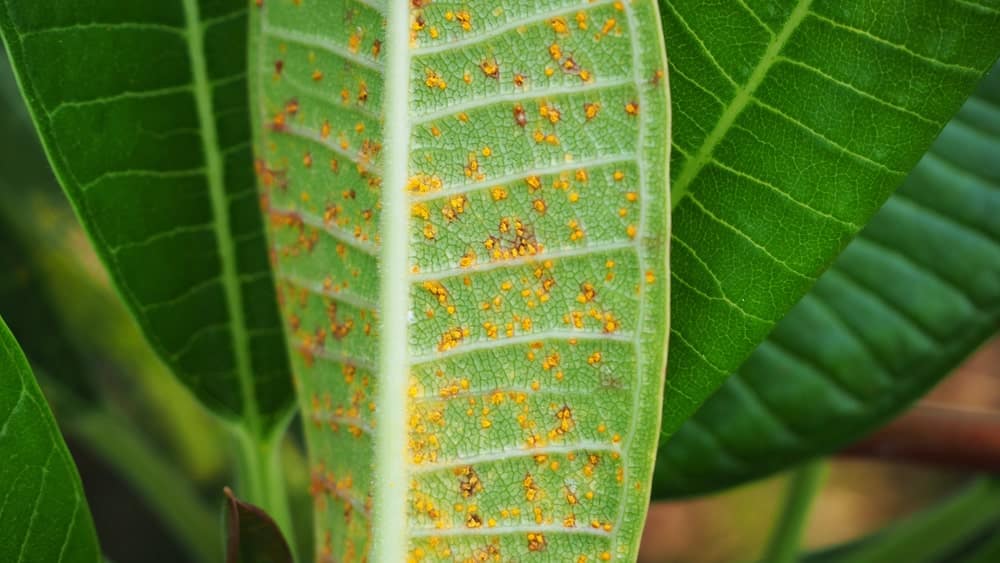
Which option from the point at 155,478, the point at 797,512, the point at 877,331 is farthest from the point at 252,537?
the point at 155,478

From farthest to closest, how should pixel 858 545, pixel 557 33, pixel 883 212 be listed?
pixel 858 545, pixel 883 212, pixel 557 33

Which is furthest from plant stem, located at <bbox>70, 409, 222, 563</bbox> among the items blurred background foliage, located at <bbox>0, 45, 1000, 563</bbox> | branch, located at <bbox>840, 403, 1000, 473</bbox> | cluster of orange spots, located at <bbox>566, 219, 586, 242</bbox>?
cluster of orange spots, located at <bbox>566, 219, 586, 242</bbox>

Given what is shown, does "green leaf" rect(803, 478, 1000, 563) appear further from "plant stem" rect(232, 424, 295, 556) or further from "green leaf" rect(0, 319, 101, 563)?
"green leaf" rect(0, 319, 101, 563)

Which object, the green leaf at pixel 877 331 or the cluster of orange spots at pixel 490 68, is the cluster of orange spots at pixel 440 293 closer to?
the cluster of orange spots at pixel 490 68

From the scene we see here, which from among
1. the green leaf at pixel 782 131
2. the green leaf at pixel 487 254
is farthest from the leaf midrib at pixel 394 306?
the green leaf at pixel 782 131

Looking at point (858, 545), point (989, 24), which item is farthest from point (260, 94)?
point (858, 545)

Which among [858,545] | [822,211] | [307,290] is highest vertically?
[858,545]

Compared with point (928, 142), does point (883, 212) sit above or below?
above

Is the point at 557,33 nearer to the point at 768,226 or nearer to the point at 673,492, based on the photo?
the point at 768,226
